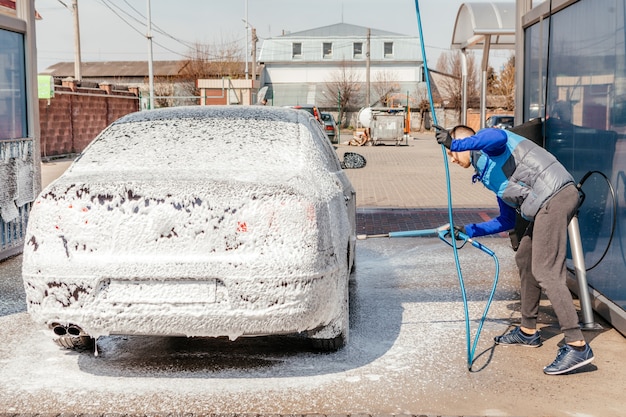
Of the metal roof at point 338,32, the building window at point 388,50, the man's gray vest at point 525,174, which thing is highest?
the metal roof at point 338,32

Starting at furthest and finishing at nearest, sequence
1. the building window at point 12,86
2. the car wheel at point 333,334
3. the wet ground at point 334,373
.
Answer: the building window at point 12,86, the car wheel at point 333,334, the wet ground at point 334,373

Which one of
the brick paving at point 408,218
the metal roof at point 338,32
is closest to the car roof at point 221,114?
the brick paving at point 408,218

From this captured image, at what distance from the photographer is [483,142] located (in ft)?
16.6

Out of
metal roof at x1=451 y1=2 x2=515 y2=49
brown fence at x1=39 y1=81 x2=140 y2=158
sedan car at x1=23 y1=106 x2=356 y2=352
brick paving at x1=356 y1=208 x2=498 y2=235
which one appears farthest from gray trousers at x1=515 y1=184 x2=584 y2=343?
brown fence at x1=39 y1=81 x2=140 y2=158

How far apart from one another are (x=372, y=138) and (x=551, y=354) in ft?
111

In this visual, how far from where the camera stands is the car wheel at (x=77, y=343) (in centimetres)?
541

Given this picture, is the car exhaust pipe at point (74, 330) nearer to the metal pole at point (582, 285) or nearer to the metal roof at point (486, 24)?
the metal pole at point (582, 285)

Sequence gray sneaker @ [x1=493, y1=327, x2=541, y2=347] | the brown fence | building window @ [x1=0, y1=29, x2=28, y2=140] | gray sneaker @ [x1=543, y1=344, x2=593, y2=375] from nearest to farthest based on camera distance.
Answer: gray sneaker @ [x1=543, y1=344, x2=593, y2=375] → gray sneaker @ [x1=493, y1=327, x2=541, y2=347] → building window @ [x1=0, y1=29, x2=28, y2=140] → the brown fence

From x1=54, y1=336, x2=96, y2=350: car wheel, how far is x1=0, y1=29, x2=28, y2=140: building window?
3833 mm

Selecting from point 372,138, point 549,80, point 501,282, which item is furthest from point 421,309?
point 372,138

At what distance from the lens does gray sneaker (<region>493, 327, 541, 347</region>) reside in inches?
220

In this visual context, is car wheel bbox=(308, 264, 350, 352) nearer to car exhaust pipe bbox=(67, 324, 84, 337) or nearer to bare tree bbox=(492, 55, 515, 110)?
car exhaust pipe bbox=(67, 324, 84, 337)

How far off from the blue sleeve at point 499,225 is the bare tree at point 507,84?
57.2 meters

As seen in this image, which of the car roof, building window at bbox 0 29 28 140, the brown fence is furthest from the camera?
the brown fence
